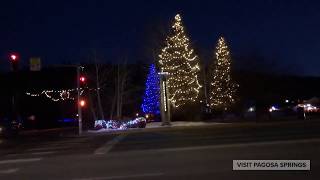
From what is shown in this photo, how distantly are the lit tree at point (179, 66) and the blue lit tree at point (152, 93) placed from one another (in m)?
4.67

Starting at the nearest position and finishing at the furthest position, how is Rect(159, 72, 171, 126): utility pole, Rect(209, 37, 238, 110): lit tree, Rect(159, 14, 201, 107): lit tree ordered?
Rect(159, 72, 171, 126): utility pole
Rect(159, 14, 201, 107): lit tree
Rect(209, 37, 238, 110): lit tree

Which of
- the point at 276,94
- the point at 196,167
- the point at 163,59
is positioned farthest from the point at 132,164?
the point at 276,94

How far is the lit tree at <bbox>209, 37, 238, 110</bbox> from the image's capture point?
73.4 metres

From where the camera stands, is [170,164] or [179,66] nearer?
[170,164]

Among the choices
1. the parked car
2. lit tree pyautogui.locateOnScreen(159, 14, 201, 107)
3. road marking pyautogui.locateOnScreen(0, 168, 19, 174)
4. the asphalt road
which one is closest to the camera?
the asphalt road

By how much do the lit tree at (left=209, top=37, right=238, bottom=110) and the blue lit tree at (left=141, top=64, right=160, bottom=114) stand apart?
630 centimetres

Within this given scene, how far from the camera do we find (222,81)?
73.8 metres

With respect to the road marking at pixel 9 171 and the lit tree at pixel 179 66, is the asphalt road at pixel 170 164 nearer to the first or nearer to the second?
the road marking at pixel 9 171

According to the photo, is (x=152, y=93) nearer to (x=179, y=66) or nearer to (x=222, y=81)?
(x=222, y=81)

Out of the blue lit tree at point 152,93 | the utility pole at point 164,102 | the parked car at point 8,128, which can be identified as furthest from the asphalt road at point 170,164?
the blue lit tree at point 152,93

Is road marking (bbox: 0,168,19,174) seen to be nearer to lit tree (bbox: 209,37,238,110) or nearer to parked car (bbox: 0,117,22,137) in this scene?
parked car (bbox: 0,117,22,137)

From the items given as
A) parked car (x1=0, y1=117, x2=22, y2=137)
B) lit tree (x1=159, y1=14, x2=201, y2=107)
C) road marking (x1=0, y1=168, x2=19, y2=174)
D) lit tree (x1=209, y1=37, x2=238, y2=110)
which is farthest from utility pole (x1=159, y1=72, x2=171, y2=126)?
road marking (x1=0, y1=168, x2=19, y2=174)

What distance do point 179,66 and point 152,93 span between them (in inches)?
353

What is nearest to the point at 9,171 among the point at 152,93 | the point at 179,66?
the point at 179,66
